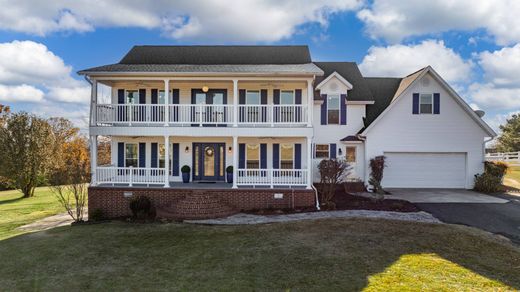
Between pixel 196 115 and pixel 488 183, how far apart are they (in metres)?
17.2

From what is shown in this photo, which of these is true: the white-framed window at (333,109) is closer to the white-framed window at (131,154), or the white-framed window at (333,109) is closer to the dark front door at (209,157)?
the dark front door at (209,157)

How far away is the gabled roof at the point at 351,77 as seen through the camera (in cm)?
1866

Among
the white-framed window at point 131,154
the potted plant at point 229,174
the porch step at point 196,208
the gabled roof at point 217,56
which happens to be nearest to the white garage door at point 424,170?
the gabled roof at point 217,56

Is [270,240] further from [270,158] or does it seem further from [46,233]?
[46,233]

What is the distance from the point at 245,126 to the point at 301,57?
6395 millimetres

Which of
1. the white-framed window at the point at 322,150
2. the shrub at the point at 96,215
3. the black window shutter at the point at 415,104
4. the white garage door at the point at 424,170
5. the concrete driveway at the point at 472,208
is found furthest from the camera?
the white-framed window at the point at 322,150

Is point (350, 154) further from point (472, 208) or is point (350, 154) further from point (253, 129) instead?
point (253, 129)

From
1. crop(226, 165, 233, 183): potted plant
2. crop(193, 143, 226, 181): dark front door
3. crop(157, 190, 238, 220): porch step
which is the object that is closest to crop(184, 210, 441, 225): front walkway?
crop(157, 190, 238, 220): porch step

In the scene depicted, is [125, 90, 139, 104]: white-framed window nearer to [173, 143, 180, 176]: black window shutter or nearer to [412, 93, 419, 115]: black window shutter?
[173, 143, 180, 176]: black window shutter

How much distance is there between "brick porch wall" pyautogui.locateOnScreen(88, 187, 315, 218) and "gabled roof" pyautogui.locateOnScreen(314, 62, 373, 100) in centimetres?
738

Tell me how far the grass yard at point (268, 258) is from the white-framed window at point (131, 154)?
596cm

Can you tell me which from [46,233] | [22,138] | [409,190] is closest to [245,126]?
[46,233]

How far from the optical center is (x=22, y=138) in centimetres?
2372

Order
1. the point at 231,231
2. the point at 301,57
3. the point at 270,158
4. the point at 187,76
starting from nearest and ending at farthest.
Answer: the point at 231,231 < the point at 187,76 < the point at 270,158 < the point at 301,57
